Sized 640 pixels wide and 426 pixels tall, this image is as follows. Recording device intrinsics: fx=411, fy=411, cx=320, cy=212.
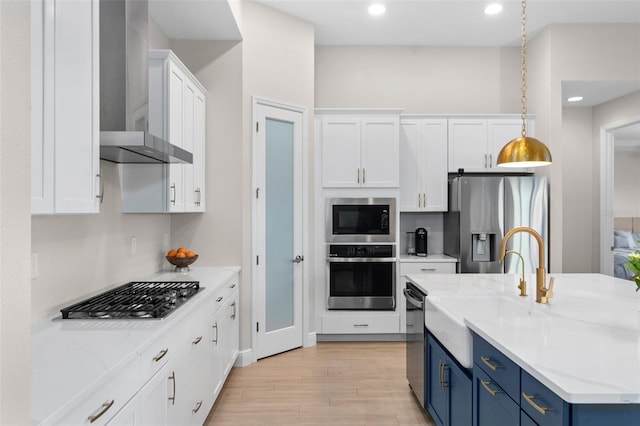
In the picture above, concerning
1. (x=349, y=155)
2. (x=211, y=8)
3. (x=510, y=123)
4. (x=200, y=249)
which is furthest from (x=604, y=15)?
(x=200, y=249)

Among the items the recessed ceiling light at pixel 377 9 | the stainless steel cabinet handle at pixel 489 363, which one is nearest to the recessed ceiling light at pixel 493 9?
the recessed ceiling light at pixel 377 9

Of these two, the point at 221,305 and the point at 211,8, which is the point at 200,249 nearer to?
the point at 221,305

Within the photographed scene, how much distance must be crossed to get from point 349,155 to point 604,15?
119 inches

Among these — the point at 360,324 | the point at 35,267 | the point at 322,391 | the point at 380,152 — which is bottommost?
the point at 322,391

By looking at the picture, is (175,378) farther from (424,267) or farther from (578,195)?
(578,195)

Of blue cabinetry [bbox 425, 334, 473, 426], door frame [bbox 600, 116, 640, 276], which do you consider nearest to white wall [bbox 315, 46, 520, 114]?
door frame [bbox 600, 116, 640, 276]

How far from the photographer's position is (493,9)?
4.18 meters

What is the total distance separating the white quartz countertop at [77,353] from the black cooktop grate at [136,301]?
44mm

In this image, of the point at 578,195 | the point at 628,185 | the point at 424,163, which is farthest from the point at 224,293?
the point at 628,185

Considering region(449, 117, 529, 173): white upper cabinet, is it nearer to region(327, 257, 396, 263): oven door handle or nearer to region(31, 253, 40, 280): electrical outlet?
region(327, 257, 396, 263): oven door handle

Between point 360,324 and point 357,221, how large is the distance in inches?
44.1

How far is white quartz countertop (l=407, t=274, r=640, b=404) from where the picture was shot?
1201 millimetres

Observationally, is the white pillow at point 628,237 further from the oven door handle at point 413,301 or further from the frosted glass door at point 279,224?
the frosted glass door at point 279,224

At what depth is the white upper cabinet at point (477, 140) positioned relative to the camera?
15.4 ft
